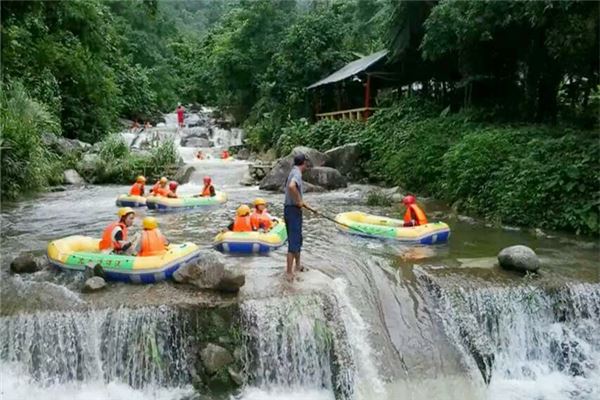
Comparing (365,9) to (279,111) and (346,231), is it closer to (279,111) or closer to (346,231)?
(279,111)

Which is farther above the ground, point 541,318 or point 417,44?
point 417,44

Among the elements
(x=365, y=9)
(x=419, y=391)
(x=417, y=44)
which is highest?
(x=365, y=9)

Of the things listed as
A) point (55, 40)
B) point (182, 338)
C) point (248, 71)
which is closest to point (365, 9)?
point (248, 71)

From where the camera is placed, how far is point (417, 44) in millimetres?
20078

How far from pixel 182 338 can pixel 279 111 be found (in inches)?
901

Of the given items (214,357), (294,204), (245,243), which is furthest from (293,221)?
(214,357)

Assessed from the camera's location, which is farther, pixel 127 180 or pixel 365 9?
pixel 365 9

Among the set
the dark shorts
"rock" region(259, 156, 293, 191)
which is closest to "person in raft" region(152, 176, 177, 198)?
"rock" region(259, 156, 293, 191)

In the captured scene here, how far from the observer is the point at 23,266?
8.60 meters

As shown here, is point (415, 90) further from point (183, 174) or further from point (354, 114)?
point (183, 174)

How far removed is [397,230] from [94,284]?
5482 millimetres

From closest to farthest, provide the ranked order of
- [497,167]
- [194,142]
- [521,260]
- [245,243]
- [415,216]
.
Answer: [521,260] → [245,243] → [415,216] → [497,167] → [194,142]

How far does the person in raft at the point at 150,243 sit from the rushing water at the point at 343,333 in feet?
2.01

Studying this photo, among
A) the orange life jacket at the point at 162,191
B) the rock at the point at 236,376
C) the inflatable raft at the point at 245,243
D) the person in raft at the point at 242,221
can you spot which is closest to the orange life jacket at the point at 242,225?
the person in raft at the point at 242,221
